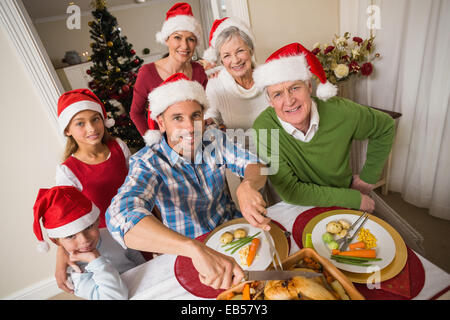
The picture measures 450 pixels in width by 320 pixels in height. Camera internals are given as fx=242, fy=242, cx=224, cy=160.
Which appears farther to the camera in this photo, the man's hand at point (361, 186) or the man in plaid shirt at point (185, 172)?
the man's hand at point (361, 186)

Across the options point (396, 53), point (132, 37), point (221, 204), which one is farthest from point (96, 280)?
point (132, 37)

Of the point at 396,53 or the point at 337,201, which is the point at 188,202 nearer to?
the point at 337,201

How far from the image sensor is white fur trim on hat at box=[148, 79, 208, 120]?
1.10m

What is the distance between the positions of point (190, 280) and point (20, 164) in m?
1.61

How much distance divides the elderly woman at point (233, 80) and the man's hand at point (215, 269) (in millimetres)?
1078

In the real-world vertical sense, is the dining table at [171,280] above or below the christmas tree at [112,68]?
below

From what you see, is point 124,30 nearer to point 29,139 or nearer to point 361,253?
point 29,139

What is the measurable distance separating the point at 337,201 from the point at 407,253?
13.9 inches

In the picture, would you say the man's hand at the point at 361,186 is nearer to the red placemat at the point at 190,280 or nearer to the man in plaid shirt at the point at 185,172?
the man in plaid shirt at the point at 185,172

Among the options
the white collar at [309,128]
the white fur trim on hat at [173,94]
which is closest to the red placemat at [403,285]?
the white collar at [309,128]

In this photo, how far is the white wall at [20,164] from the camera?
1563 millimetres

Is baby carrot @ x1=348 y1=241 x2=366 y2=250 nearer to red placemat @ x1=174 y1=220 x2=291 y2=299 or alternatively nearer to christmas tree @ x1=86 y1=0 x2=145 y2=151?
red placemat @ x1=174 y1=220 x2=291 y2=299

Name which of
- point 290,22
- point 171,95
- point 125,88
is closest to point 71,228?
point 171,95

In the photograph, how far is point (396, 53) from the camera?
1864 millimetres
